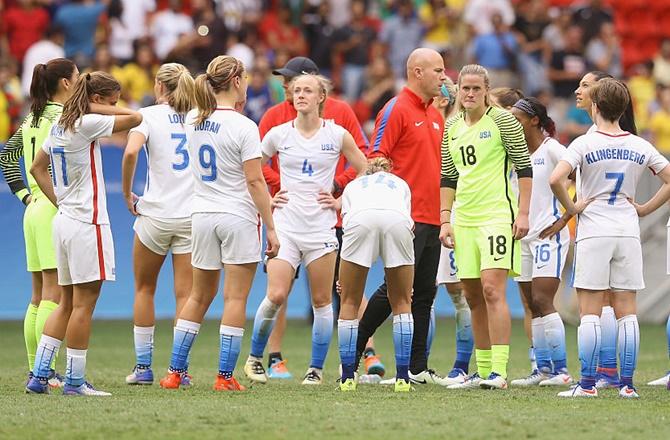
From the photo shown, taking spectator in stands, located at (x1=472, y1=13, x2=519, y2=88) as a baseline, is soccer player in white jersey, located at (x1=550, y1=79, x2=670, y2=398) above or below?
below

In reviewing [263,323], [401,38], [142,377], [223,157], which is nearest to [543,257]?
[263,323]

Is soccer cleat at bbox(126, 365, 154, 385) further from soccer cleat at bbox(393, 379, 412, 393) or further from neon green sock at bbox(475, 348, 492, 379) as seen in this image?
neon green sock at bbox(475, 348, 492, 379)

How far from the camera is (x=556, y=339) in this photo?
10.3 metres

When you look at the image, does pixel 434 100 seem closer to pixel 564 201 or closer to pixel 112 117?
pixel 564 201

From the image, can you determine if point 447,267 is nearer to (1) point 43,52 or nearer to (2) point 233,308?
(2) point 233,308

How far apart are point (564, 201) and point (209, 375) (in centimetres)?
367

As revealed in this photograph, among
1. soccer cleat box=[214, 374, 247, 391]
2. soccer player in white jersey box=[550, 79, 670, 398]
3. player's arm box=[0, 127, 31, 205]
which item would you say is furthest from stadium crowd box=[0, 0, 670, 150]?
soccer player in white jersey box=[550, 79, 670, 398]

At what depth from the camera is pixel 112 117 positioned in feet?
29.7

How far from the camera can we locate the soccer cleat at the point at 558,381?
10.3 meters

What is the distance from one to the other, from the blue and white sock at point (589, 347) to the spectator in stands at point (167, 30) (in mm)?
11865

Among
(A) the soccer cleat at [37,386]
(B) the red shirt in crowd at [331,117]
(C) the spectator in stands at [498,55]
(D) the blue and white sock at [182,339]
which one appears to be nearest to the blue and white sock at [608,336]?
(B) the red shirt in crowd at [331,117]

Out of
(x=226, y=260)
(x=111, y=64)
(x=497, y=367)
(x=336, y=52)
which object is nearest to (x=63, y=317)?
(x=226, y=260)

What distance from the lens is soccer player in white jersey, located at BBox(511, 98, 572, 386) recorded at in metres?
10.3

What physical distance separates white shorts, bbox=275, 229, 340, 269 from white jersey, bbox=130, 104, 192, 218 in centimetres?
79
